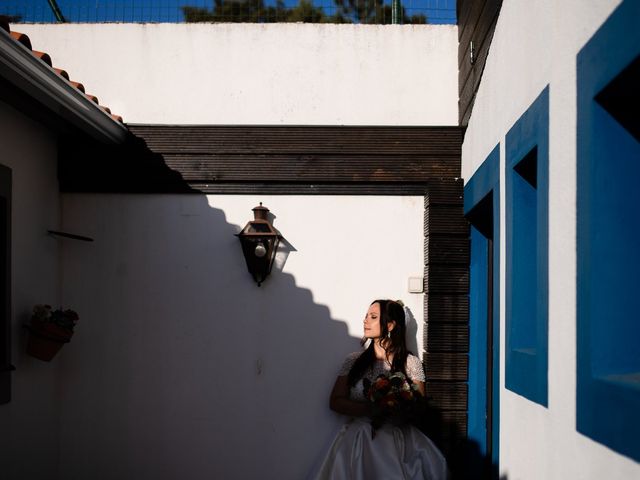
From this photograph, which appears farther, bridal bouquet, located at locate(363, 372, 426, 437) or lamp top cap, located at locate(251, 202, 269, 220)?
lamp top cap, located at locate(251, 202, 269, 220)

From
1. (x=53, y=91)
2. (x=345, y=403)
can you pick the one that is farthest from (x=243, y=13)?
(x=345, y=403)

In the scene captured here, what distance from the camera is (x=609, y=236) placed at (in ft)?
6.78

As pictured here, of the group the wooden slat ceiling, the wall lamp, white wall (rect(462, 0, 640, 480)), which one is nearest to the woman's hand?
the wall lamp

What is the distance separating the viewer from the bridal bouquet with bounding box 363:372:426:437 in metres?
4.54

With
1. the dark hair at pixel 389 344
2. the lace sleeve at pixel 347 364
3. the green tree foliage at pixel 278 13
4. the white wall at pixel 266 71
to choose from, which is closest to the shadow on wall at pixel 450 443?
the dark hair at pixel 389 344

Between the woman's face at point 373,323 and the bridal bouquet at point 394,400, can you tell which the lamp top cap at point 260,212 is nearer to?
the woman's face at point 373,323

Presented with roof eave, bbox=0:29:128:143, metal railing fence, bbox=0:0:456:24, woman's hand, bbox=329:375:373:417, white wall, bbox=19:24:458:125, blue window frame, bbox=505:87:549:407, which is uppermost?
metal railing fence, bbox=0:0:456:24

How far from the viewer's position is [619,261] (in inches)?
80.9

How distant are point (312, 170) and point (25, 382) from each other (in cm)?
238

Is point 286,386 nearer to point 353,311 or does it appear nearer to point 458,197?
point 353,311

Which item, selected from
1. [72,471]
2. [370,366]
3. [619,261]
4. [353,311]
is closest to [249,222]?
[353,311]

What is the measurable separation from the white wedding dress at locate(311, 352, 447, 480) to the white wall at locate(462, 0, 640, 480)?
133 centimetres

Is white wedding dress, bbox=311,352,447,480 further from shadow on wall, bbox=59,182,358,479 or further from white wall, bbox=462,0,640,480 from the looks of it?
white wall, bbox=462,0,640,480

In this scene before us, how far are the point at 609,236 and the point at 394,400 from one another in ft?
8.81
